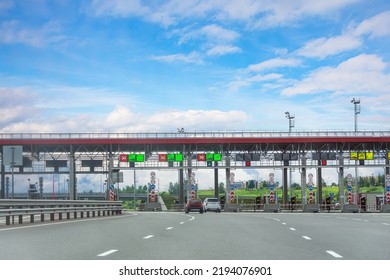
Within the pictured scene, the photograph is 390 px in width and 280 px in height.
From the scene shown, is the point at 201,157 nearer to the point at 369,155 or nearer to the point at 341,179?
the point at 341,179

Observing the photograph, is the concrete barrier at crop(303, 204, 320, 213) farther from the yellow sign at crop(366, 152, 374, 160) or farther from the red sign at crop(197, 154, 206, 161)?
the red sign at crop(197, 154, 206, 161)

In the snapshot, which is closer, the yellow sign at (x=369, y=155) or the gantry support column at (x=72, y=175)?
the gantry support column at (x=72, y=175)

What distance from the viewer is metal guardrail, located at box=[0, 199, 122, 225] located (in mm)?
25734

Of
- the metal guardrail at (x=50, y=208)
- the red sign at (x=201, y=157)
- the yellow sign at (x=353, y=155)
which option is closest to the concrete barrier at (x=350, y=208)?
the yellow sign at (x=353, y=155)

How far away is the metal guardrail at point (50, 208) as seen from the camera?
25.7 m

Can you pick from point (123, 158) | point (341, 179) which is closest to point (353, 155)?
point (341, 179)

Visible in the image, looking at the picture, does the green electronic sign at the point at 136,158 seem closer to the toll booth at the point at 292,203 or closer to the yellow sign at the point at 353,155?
the toll booth at the point at 292,203

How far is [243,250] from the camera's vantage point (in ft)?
46.6

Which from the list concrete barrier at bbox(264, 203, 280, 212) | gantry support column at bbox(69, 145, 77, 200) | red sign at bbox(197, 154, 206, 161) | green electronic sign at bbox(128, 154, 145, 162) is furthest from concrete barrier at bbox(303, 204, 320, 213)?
gantry support column at bbox(69, 145, 77, 200)

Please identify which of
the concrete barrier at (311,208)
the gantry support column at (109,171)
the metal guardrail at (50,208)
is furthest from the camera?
the gantry support column at (109,171)

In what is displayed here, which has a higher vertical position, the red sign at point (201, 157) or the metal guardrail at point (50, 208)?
the red sign at point (201, 157)

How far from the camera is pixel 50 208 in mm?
30656

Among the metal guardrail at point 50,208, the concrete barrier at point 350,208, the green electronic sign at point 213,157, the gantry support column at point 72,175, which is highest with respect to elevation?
the green electronic sign at point 213,157

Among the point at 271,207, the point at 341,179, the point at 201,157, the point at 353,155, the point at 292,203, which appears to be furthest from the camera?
the point at 292,203
